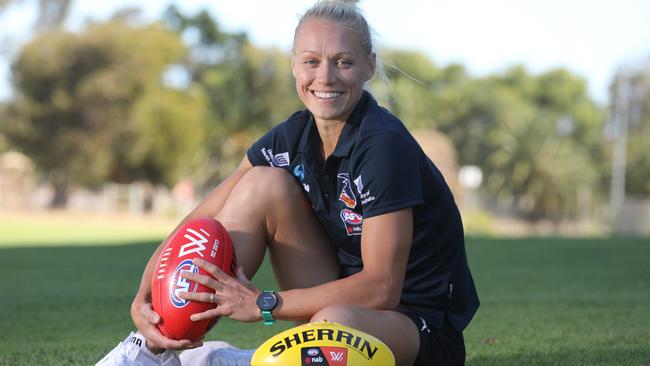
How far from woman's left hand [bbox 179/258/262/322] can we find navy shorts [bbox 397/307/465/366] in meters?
0.52

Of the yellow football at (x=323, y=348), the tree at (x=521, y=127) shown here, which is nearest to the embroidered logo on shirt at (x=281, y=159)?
the yellow football at (x=323, y=348)

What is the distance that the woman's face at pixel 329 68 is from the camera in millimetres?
2725

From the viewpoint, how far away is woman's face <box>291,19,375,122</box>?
2725 mm

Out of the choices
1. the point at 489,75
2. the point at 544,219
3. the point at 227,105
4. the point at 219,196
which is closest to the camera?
the point at 219,196

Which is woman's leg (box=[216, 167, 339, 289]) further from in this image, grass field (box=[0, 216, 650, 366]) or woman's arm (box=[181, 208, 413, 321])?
grass field (box=[0, 216, 650, 366])

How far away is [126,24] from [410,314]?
1651 inches

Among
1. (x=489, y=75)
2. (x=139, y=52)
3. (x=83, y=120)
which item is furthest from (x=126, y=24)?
(x=489, y=75)

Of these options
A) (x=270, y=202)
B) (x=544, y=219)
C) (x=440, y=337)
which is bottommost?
(x=544, y=219)

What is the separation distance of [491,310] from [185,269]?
366 cm

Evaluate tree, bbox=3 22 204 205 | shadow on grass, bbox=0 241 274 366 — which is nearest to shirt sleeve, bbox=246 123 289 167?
shadow on grass, bbox=0 241 274 366

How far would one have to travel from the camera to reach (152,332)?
267cm

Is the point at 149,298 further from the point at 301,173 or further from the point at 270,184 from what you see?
the point at 301,173

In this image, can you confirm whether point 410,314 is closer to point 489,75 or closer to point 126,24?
point 126,24

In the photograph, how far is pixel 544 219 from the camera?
53.1m
